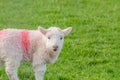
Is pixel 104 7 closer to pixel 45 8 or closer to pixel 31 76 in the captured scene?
pixel 45 8

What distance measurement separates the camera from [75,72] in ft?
26.6

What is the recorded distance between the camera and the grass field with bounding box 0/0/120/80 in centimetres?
813

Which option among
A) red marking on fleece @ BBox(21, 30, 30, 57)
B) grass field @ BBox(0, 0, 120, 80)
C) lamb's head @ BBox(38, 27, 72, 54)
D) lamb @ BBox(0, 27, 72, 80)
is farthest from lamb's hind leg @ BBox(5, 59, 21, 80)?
grass field @ BBox(0, 0, 120, 80)

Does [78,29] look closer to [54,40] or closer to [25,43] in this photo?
[25,43]

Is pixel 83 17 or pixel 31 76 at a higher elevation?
pixel 83 17

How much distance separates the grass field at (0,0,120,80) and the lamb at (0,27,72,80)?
1070mm

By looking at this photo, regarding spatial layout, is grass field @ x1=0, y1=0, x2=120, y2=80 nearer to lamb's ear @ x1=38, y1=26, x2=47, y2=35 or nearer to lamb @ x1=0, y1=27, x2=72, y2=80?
lamb @ x1=0, y1=27, x2=72, y2=80

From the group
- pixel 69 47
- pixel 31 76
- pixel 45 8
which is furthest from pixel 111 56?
pixel 45 8

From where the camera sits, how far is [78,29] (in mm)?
11039

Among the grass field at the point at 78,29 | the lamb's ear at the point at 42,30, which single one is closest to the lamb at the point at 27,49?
the lamb's ear at the point at 42,30

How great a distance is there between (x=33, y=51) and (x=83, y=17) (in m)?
5.63

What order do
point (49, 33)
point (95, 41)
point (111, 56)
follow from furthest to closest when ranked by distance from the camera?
A: point (95, 41)
point (111, 56)
point (49, 33)

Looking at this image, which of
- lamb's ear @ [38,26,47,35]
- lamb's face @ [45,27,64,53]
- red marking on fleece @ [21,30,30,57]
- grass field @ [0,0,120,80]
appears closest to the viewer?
lamb's face @ [45,27,64,53]

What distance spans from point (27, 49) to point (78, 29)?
4.55 metres
